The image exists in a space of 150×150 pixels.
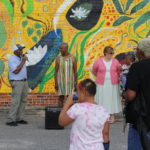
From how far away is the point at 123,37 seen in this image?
1105cm

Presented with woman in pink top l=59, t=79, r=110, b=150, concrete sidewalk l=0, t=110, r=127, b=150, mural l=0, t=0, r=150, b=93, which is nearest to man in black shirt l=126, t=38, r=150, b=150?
woman in pink top l=59, t=79, r=110, b=150

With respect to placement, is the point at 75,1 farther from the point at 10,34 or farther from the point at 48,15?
the point at 10,34

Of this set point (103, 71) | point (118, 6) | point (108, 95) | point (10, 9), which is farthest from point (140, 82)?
point (10, 9)

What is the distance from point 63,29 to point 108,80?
1976mm

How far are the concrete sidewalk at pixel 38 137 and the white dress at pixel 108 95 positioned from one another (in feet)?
1.34

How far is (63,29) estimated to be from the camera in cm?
1095

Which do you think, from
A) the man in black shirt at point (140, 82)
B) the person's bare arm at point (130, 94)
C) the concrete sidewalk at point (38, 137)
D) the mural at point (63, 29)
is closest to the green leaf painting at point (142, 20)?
the mural at point (63, 29)

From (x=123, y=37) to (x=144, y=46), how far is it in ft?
19.9

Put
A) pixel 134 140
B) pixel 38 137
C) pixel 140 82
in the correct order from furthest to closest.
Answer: pixel 38 137, pixel 134 140, pixel 140 82

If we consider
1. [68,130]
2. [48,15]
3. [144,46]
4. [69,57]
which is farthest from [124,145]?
[48,15]

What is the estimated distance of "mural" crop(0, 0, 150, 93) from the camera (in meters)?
10.9

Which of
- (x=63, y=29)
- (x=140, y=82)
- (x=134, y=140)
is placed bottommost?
(x=134, y=140)

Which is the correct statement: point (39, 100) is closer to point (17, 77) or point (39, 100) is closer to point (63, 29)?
point (17, 77)

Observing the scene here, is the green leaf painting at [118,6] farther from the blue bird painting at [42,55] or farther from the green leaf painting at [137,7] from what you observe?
the blue bird painting at [42,55]
